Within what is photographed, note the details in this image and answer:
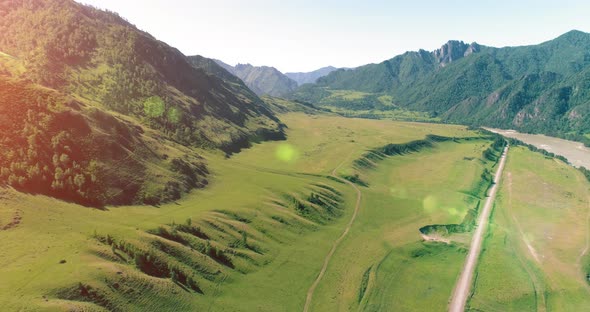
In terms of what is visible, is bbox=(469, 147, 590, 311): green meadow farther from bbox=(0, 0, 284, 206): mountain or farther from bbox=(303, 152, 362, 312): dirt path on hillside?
bbox=(0, 0, 284, 206): mountain

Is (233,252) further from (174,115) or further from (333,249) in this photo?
(174,115)

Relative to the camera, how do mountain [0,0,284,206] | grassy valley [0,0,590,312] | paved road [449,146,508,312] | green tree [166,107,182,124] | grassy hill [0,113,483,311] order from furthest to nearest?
1. green tree [166,107,182,124]
2. mountain [0,0,284,206]
3. paved road [449,146,508,312]
4. grassy valley [0,0,590,312]
5. grassy hill [0,113,483,311]

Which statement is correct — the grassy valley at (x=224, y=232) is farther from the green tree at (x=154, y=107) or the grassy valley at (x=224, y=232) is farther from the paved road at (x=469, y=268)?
the green tree at (x=154, y=107)

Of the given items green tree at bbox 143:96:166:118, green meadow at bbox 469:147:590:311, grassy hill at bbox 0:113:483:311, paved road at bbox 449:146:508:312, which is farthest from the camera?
green tree at bbox 143:96:166:118

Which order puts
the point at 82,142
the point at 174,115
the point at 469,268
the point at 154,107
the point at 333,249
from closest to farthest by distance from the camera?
the point at 469,268 → the point at 82,142 → the point at 333,249 → the point at 154,107 → the point at 174,115

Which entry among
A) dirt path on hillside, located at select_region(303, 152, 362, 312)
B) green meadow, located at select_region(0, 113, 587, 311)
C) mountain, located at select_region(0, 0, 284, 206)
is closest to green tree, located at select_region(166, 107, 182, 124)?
mountain, located at select_region(0, 0, 284, 206)

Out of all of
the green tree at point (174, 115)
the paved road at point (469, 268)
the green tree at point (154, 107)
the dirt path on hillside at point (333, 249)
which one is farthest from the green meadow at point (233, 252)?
the green tree at point (154, 107)

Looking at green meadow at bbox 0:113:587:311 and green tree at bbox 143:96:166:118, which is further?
green tree at bbox 143:96:166:118

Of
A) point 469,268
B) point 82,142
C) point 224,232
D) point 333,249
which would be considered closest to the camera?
point 224,232

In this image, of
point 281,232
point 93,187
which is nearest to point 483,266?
point 281,232

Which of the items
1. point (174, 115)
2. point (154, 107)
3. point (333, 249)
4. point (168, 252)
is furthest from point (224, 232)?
point (154, 107)

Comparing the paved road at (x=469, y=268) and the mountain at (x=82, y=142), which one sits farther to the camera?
the mountain at (x=82, y=142)

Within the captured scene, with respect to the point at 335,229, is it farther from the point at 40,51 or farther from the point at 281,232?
the point at 40,51
